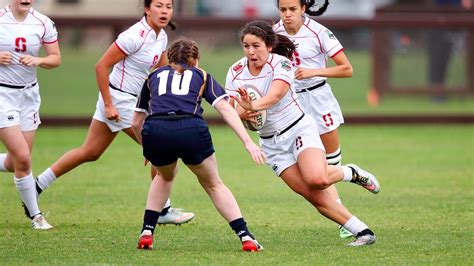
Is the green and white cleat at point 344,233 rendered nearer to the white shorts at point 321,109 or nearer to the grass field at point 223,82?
the white shorts at point 321,109

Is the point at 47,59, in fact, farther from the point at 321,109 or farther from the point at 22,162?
the point at 321,109

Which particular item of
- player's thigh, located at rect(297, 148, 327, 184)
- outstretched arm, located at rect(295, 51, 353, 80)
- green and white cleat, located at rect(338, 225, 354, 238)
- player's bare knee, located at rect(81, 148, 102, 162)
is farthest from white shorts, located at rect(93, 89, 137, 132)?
green and white cleat, located at rect(338, 225, 354, 238)

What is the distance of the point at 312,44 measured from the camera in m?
8.40

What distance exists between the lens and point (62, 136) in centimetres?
1619

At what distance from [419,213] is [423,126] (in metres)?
8.65

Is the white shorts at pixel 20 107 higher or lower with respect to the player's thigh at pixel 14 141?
higher

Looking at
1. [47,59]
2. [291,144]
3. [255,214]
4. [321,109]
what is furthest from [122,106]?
[291,144]

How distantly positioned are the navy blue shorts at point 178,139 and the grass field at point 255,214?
28.5 inches

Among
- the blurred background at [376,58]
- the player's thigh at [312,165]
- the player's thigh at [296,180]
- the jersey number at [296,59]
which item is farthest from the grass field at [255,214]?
the blurred background at [376,58]

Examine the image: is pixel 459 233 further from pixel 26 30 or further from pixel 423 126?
pixel 423 126

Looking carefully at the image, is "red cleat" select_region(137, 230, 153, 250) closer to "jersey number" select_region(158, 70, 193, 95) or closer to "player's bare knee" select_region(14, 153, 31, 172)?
"jersey number" select_region(158, 70, 193, 95)

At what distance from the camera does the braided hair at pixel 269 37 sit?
7473 mm

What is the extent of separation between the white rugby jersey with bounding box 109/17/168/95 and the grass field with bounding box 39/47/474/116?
8.98m

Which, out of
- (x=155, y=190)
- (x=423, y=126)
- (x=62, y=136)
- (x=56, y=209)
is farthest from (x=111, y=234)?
(x=423, y=126)
